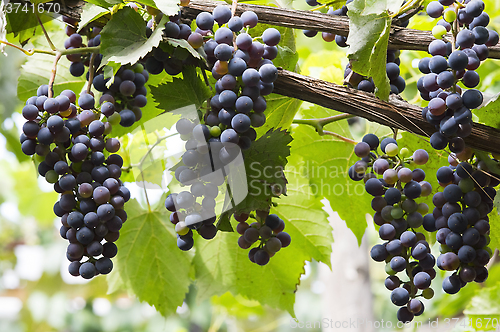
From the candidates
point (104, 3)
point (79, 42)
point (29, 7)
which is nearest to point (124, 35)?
point (104, 3)

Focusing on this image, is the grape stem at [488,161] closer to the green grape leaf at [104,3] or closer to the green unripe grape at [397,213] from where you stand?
the green unripe grape at [397,213]

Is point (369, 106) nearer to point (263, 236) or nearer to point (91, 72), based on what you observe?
point (263, 236)

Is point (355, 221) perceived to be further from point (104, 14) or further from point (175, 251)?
point (104, 14)

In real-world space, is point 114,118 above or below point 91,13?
below

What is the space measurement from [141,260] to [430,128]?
798 mm

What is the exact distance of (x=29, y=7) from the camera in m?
0.91

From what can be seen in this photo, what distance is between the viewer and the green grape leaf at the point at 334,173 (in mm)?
1067

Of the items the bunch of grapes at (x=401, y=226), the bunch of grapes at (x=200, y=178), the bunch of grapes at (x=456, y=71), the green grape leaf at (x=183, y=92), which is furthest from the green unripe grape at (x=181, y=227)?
the bunch of grapes at (x=456, y=71)

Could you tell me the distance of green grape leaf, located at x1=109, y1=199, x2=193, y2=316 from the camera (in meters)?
1.12

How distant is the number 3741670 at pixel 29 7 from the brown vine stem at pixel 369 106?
473mm

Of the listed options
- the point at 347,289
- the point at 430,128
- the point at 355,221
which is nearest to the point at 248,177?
the point at 430,128

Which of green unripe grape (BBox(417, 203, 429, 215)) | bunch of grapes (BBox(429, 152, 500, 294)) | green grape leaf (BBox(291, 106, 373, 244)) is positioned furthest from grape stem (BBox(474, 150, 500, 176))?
green grape leaf (BBox(291, 106, 373, 244))

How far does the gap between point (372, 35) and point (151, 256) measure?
77cm

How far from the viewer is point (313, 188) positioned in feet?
3.61
